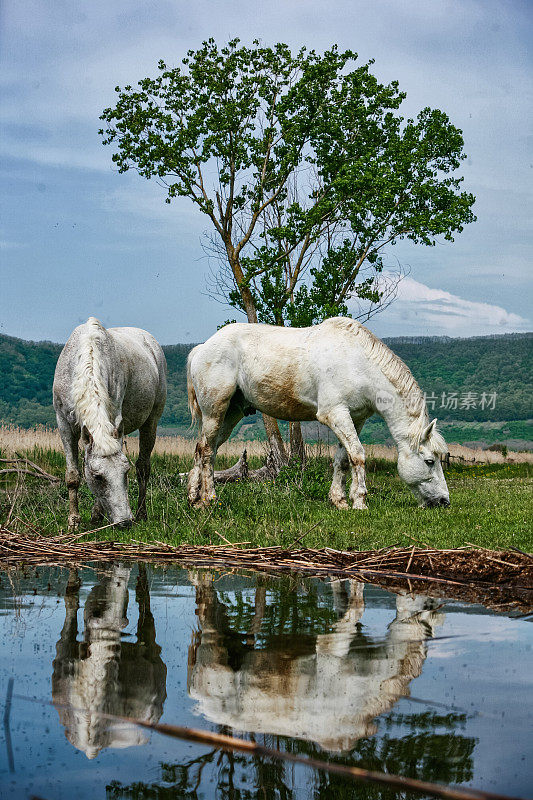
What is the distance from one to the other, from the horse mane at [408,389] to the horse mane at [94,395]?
4.02m

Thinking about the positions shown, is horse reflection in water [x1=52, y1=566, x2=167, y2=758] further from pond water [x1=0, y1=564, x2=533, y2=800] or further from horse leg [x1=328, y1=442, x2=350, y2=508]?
horse leg [x1=328, y1=442, x2=350, y2=508]

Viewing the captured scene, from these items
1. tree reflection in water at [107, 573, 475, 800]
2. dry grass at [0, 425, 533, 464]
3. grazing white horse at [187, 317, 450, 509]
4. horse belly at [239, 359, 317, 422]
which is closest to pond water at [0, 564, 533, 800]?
tree reflection in water at [107, 573, 475, 800]

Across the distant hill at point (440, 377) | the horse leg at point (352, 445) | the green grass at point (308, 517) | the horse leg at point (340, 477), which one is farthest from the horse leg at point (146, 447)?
the distant hill at point (440, 377)

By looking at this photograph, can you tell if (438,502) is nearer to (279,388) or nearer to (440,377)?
(279,388)

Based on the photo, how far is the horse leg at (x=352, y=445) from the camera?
1095cm

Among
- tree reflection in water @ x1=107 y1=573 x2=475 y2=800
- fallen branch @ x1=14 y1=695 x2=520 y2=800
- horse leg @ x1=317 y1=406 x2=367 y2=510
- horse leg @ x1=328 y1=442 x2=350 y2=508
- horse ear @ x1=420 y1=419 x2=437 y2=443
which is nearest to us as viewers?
fallen branch @ x1=14 y1=695 x2=520 y2=800

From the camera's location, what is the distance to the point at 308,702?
10.6 feet

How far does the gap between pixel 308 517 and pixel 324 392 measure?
8.15 ft

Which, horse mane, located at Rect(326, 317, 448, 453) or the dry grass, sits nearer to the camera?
horse mane, located at Rect(326, 317, 448, 453)

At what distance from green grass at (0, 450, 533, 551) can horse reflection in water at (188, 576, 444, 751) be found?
8.65ft

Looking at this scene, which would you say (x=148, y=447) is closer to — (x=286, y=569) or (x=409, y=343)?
(x=286, y=569)

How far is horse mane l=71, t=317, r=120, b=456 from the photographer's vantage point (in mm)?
7977

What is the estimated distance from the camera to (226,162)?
20.3m

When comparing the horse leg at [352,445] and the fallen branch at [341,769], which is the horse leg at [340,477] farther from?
the fallen branch at [341,769]
